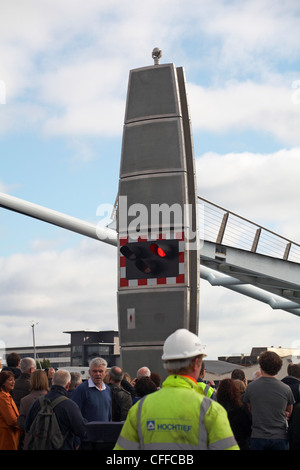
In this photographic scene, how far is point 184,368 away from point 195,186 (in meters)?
9.96

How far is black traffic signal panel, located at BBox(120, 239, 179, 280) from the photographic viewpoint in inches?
500

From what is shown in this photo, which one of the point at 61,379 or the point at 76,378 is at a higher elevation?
the point at 61,379

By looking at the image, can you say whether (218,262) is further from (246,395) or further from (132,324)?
(246,395)

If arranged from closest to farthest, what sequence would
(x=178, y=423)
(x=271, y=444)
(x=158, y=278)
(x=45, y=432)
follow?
1. (x=178, y=423)
2. (x=45, y=432)
3. (x=271, y=444)
4. (x=158, y=278)

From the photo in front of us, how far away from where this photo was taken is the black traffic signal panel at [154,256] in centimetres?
1270

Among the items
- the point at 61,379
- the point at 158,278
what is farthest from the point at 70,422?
the point at 158,278

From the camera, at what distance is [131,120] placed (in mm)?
14469

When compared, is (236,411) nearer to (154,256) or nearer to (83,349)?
(154,256)

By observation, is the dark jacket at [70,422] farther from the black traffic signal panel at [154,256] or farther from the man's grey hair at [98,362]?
the black traffic signal panel at [154,256]

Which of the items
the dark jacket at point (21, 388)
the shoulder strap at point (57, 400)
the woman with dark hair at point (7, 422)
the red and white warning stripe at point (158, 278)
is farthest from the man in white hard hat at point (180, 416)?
the red and white warning stripe at point (158, 278)

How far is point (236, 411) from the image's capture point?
792cm

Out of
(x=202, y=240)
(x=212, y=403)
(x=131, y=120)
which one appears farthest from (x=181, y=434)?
(x=202, y=240)

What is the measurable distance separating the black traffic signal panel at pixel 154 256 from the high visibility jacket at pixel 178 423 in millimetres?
8608

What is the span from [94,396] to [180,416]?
5334 mm
